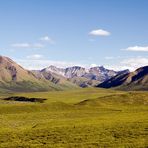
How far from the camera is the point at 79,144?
55469mm

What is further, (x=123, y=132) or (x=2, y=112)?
(x=2, y=112)

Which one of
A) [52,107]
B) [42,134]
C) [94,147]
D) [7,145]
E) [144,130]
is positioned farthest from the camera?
[52,107]

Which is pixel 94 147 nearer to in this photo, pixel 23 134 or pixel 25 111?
pixel 23 134

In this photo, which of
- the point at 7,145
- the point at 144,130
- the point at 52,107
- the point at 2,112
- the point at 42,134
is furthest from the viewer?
the point at 52,107

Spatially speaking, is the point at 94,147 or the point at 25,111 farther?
the point at 25,111

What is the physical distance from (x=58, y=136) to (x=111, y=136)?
9291 mm

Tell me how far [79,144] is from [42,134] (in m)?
13.7

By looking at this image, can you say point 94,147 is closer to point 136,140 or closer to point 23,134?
point 136,140

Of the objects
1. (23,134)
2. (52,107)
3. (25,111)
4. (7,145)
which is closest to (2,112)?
(25,111)

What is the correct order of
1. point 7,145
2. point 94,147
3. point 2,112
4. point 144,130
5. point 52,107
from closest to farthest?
point 94,147 < point 7,145 < point 144,130 < point 2,112 < point 52,107

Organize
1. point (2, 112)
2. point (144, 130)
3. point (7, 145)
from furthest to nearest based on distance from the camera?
point (2, 112), point (144, 130), point (7, 145)

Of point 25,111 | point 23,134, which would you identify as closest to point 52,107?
point 25,111

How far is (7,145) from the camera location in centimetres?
5778

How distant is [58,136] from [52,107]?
332 ft
